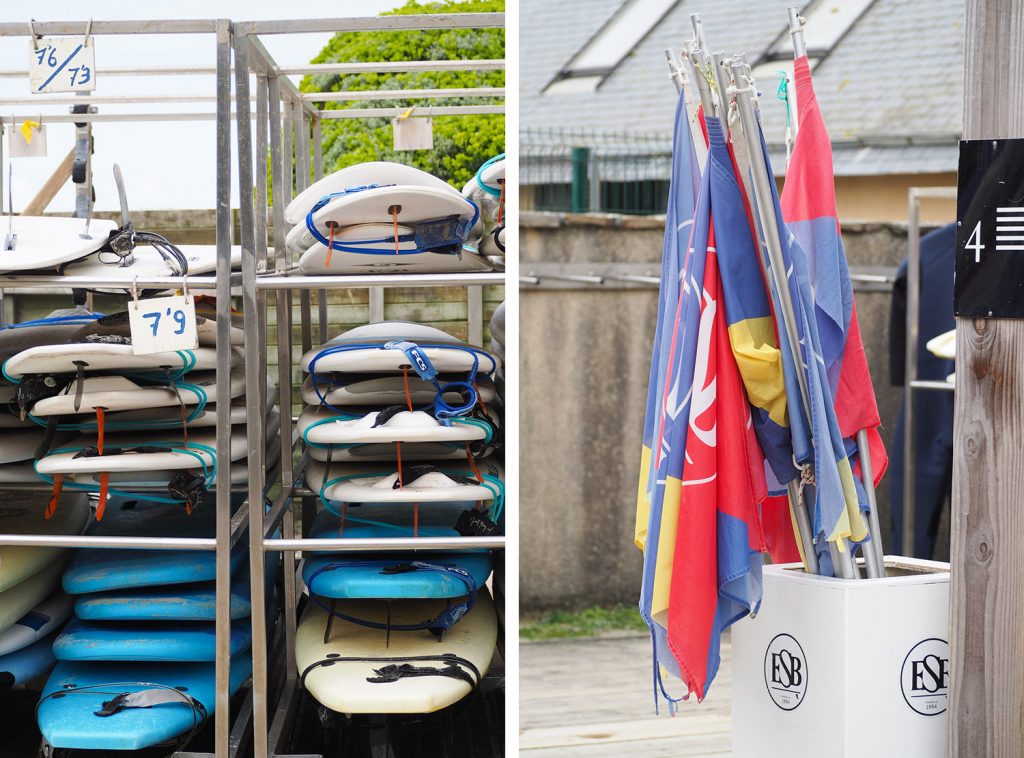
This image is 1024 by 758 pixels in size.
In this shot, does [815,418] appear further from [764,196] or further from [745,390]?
[764,196]

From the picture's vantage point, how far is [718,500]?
5.96ft

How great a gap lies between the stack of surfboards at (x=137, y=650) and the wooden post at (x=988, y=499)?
1638 millimetres

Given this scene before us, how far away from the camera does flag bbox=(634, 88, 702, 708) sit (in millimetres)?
1819

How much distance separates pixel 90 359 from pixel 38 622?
74 cm

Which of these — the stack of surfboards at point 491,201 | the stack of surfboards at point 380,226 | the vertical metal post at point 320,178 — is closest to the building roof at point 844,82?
the vertical metal post at point 320,178

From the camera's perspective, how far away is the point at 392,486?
2.40 m

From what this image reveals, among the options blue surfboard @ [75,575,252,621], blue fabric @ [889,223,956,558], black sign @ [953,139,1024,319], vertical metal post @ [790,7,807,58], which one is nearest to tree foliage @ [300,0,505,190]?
blue fabric @ [889,223,956,558]

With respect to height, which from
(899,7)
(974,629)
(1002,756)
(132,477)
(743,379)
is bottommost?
(1002,756)

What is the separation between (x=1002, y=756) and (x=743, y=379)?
0.75 metres

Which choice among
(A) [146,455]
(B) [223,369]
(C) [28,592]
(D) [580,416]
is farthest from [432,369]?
(D) [580,416]

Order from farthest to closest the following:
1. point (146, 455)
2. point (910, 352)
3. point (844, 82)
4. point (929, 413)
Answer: point (844, 82) → point (929, 413) → point (910, 352) → point (146, 455)

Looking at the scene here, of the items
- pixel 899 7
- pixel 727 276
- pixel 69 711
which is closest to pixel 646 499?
pixel 727 276

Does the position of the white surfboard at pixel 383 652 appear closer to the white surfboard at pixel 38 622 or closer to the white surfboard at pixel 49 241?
the white surfboard at pixel 38 622

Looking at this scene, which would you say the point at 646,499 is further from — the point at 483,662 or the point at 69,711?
the point at 69,711
